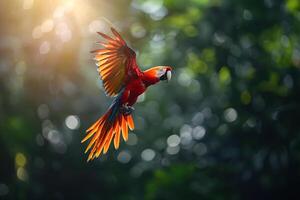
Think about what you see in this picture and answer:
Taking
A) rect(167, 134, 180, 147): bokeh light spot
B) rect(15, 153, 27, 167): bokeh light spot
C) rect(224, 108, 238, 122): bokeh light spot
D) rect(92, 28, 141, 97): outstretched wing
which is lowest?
rect(167, 134, 180, 147): bokeh light spot

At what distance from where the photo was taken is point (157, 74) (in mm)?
1344

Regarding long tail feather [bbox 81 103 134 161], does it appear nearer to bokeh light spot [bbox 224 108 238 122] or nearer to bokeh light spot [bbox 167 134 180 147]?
bokeh light spot [bbox 224 108 238 122]

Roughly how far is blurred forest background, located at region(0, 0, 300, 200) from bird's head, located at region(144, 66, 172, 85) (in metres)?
5.06

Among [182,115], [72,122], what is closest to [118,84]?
[72,122]

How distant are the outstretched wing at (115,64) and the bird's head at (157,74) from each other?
22 millimetres

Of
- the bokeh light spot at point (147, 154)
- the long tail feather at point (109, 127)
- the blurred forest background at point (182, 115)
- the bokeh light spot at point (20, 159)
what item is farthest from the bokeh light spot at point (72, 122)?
the long tail feather at point (109, 127)

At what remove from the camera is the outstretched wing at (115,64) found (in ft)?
4.22

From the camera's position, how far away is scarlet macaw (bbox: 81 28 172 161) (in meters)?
1.29

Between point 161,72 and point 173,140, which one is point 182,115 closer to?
point 173,140

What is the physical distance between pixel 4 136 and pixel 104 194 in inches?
121

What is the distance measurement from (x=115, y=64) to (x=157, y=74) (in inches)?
3.4

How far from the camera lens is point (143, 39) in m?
7.87

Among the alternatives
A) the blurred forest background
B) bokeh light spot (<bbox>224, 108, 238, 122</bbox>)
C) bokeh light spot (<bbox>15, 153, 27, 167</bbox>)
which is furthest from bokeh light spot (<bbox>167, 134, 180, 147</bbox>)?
bokeh light spot (<bbox>15, 153, 27, 167</bbox>)

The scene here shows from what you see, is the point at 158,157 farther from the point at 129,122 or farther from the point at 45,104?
the point at 129,122
